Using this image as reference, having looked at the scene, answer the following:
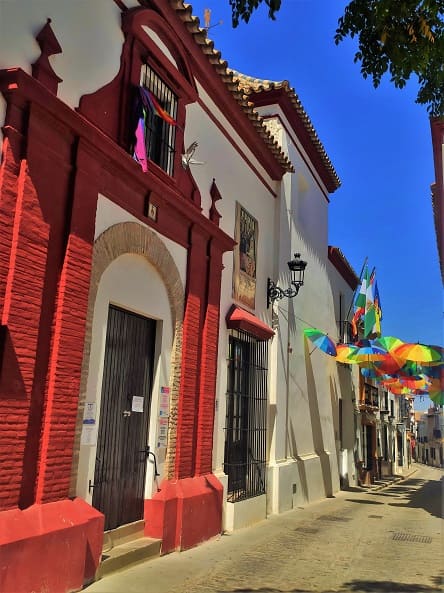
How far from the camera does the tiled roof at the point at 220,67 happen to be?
730cm

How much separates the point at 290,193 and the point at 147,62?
20.3ft

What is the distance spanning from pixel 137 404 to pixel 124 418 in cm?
27

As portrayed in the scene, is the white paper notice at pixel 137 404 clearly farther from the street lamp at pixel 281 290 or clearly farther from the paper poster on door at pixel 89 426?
the street lamp at pixel 281 290

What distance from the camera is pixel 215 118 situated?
352 inches

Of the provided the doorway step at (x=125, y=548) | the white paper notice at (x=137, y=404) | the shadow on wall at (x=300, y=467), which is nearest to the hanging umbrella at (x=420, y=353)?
the shadow on wall at (x=300, y=467)

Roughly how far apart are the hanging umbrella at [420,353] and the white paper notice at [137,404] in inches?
306

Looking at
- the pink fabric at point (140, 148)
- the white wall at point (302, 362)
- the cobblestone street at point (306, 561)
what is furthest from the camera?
the white wall at point (302, 362)

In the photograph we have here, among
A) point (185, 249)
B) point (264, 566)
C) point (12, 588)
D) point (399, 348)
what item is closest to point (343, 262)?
point (399, 348)

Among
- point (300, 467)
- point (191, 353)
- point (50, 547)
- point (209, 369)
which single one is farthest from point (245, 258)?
point (50, 547)

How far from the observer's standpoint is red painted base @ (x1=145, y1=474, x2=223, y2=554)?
6.63 metres

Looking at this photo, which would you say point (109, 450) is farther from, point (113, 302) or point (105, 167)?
point (105, 167)

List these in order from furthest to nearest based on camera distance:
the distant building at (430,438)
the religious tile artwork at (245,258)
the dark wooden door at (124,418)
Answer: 1. the distant building at (430,438)
2. the religious tile artwork at (245,258)
3. the dark wooden door at (124,418)

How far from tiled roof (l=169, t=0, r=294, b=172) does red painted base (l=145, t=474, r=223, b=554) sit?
229 inches

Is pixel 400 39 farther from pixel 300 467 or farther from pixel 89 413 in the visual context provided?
pixel 300 467
